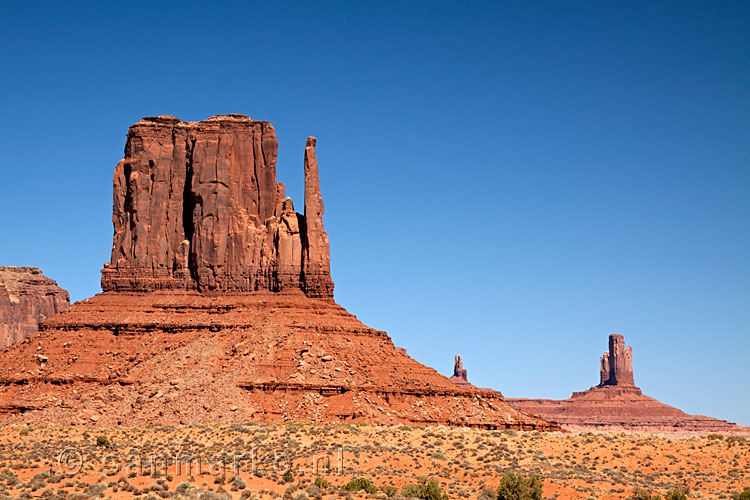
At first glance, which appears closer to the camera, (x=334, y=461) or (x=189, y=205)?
(x=334, y=461)

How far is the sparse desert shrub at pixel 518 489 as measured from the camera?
53812 millimetres

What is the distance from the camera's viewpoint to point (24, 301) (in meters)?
170

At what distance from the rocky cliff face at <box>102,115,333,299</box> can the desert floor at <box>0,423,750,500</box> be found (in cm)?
2266

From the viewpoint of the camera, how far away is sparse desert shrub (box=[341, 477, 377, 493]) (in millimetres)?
53719

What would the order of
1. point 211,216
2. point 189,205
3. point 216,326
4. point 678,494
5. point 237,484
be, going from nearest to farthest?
point 237,484 → point 678,494 → point 216,326 → point 211,216 → point 189,205

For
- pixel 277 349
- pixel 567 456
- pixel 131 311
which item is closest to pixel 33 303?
pixel 131 311

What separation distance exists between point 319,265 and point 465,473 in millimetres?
39307

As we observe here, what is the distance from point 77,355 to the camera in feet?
298

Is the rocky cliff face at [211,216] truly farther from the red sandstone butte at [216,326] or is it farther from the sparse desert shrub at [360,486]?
the sparse desert shrub at [360,486]

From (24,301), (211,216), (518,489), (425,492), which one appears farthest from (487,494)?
(24,301)

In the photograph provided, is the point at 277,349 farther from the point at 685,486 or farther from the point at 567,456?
the point at 685,486

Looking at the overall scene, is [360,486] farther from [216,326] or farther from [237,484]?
[216,326]

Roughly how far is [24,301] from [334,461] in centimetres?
11722

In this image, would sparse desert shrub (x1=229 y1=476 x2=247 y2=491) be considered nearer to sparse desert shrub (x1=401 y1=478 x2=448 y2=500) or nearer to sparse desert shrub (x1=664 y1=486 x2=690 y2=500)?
sparse desert shrub (x1=401 y1=478 x2=448 y2=500)
